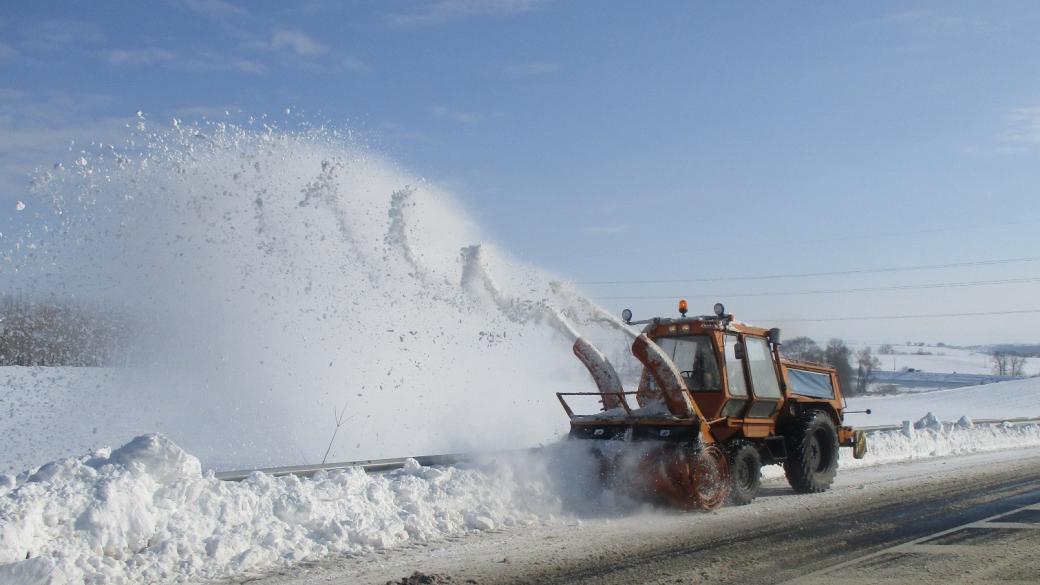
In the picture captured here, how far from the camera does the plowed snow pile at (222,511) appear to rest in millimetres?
6699

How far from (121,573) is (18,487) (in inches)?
51.4

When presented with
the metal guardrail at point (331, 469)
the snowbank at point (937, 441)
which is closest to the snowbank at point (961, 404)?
the snowbank at point (937, 441)

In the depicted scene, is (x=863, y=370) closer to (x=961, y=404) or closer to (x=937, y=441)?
(x=961, y=404)

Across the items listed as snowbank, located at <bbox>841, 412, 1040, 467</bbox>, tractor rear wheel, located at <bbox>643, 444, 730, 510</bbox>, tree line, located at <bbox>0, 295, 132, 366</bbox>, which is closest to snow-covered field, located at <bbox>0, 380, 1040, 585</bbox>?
tractor rear wheel, located at <bbox>643, 444, 730, 510</bbox>

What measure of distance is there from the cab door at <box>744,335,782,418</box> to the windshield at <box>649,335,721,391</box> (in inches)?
24.4

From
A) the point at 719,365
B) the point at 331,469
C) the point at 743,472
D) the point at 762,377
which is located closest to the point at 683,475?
the point at 743,472

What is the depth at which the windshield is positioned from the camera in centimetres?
1127

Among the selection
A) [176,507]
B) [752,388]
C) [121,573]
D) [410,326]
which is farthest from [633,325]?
[410,326]

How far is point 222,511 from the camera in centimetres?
772

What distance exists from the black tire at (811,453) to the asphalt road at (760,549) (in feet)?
1.51

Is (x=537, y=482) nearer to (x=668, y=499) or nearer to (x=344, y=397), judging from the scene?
(x=668, y=499)

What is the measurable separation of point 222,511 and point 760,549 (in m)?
5.03

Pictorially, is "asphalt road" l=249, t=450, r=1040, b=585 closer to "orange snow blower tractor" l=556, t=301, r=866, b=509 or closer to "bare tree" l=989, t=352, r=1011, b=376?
"orange snow blower tractor" l=556, t=301, r=866, b=509

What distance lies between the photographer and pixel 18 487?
7137 millimetres
